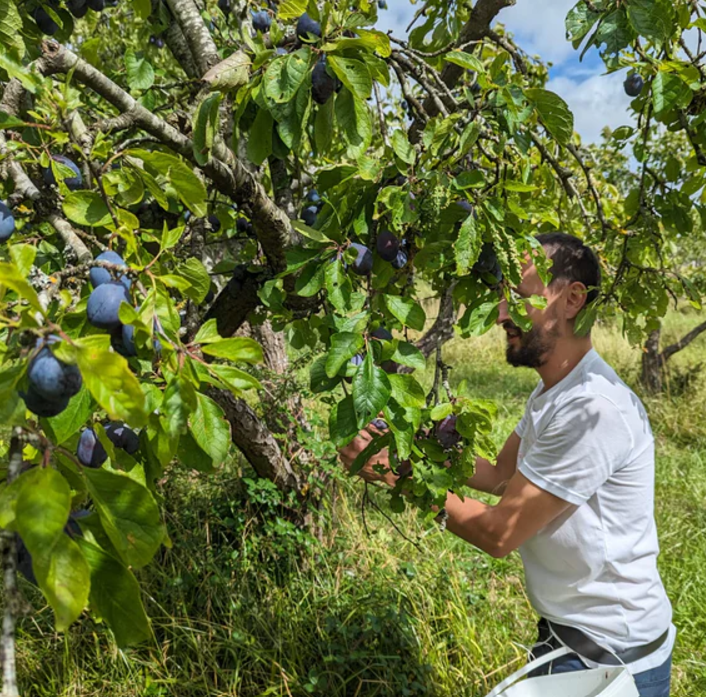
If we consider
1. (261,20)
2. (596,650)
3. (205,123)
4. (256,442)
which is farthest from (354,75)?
(256,442)

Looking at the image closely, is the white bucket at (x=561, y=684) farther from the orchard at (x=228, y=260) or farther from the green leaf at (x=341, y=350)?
the green leaf at (x=341, y=350)

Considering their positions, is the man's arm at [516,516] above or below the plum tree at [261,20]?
below

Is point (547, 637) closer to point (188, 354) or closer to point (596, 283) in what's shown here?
point (596, 283)

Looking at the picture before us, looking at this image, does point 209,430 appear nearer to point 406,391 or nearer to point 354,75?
point 406,391

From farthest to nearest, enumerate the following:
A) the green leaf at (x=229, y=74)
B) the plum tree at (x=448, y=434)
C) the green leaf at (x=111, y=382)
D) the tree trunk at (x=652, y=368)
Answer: the tree trunk at (x=652, y=368) < the plum tree at (x=448, y=434) < the green leaf at (x=229, y=74) < the green leaf at (x=111, y=382)

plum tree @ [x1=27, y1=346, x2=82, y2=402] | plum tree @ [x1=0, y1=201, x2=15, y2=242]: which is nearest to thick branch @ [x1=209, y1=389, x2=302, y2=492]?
plum tree @ [x1=0, y1=201, x2=15, y2=242]

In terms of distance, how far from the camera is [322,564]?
2.72m

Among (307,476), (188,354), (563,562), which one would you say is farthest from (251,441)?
(188,354)

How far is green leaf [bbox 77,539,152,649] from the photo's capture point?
0.61 metres

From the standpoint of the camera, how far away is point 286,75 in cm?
93

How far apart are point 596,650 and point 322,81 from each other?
4.97ft

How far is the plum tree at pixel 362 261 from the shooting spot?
1.13 m

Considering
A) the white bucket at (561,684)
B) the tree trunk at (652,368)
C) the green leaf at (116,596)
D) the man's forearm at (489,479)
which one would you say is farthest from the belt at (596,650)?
the tree trunk at (652,368)

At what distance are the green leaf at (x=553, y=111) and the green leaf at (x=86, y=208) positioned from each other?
2.57 ft
